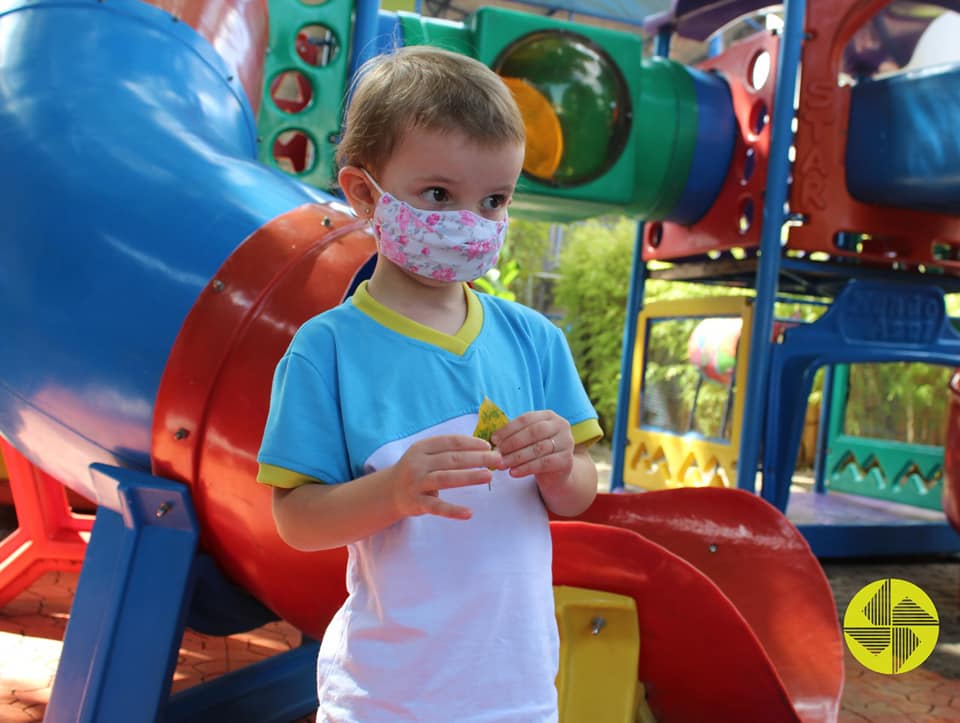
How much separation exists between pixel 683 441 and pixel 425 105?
4.41 m

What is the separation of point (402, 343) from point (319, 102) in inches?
124

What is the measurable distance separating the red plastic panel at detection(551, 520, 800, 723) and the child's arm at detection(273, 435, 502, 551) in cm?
59

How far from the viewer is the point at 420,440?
94 centimetres

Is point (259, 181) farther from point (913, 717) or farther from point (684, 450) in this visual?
point (684, 450)

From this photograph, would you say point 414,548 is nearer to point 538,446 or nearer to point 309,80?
point 538,446

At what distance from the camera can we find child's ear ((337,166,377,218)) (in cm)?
105

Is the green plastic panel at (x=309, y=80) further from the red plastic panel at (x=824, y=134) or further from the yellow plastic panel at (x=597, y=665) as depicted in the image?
the yellow plastic panel at (x=597, y=665)

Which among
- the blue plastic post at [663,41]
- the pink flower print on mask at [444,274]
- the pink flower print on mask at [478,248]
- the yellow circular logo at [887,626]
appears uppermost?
the blue plastic post at [663,41]

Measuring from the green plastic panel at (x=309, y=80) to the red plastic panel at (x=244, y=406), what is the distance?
6.73 feet

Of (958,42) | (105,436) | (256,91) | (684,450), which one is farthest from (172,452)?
(958,42)

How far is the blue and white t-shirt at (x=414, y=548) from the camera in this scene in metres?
0.97

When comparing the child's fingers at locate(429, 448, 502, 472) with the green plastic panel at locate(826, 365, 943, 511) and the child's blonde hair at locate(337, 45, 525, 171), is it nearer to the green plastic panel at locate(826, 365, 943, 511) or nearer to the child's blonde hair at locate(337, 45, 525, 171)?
the child's blonde hair at locate(337, 45, 525, 171)

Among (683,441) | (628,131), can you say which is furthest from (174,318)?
(683,441)

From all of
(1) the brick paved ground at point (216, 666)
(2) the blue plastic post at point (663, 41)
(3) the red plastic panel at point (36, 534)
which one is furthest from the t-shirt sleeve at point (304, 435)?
(2) the blue plastic post at point (663, 41)
